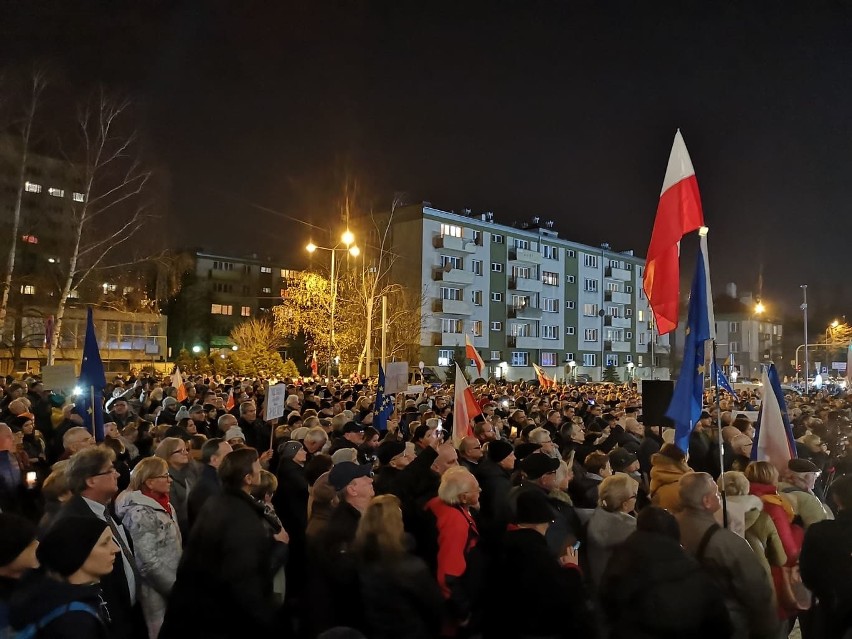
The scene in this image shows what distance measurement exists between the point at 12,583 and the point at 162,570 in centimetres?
157

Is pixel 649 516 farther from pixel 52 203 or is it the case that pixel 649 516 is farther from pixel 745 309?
pixel 745 309

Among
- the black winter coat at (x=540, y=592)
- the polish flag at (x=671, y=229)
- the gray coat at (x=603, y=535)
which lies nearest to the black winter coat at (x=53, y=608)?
the black winter coat at (x=540, y=592)

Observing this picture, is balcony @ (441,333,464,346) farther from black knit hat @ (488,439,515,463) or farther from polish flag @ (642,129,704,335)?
black knit hat @ (488,439,515,463)

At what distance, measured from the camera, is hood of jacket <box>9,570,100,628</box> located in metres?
2.77

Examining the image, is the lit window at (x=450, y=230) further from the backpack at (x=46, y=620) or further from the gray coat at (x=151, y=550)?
the backpack at (x=46, y=620)

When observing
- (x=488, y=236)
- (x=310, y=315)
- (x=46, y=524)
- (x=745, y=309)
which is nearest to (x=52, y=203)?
(x=310, y=315)

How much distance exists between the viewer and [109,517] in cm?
447

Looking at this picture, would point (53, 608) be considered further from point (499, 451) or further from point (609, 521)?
point (499, 451)

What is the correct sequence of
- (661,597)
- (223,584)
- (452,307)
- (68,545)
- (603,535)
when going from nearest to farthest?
(68,545)
(661,597)
(223,584)
(603,535)
(452,307)

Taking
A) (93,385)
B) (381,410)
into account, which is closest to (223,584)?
(93,385)

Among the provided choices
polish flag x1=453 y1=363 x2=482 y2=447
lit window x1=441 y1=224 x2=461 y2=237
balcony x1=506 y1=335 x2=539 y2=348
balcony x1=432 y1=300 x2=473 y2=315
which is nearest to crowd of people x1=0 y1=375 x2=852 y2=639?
polish flag x1=453 y1=363 x2=482 y2=447

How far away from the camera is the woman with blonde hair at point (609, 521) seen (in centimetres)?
469

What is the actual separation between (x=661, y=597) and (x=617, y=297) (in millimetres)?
70266

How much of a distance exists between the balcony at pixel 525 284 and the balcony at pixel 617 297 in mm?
10742
